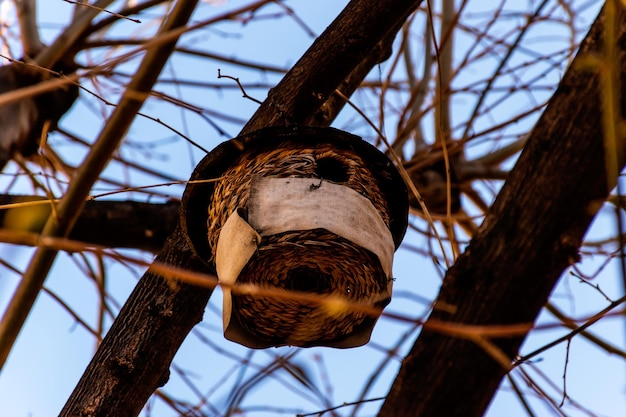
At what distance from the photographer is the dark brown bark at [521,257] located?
1011 millimetres

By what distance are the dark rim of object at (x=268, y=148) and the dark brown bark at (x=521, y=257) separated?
63cm

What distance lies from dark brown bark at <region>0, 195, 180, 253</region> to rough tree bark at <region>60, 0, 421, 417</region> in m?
0.54

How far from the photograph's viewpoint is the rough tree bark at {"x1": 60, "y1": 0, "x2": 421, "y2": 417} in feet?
5.29

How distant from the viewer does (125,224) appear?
7.58ft

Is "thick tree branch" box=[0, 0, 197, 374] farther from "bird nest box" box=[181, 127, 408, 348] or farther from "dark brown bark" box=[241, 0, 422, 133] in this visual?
"dark brown bark" box=[241, 0, 422, 133]

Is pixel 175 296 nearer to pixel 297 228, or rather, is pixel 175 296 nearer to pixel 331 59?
pixel 297 228

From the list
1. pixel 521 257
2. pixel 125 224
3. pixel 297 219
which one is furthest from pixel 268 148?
pixel 125 224

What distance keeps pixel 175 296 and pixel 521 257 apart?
885 mm

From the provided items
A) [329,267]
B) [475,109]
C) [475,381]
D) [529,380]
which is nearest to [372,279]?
[329,267]

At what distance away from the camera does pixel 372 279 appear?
1.49 m

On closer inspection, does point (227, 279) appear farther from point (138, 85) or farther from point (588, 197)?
point (588, 197)

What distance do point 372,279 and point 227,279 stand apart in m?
0.28

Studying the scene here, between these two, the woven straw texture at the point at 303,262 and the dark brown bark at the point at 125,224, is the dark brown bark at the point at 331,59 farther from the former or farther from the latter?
the dark brown bark at the point at 125,224

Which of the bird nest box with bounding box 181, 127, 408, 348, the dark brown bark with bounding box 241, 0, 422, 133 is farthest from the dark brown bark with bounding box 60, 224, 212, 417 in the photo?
the dark brown bark with bounding box 241, 0, 422, 133
